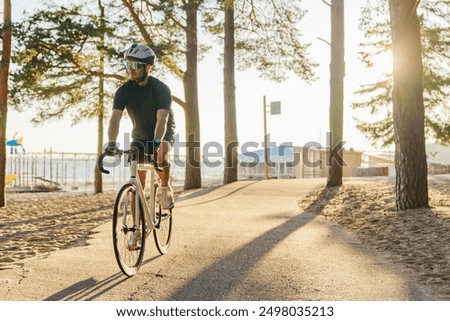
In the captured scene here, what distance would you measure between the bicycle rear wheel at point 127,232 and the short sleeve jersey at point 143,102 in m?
0.59

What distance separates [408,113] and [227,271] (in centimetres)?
538

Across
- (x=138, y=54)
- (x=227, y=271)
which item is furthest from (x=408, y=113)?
(x=138, y=54)

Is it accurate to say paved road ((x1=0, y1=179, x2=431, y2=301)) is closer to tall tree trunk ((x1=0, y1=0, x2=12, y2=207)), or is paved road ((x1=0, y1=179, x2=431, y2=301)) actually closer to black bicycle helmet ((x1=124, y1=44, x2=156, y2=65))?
black bicycle helmet ((x1=124, y1=44, x2=156, y2=65))

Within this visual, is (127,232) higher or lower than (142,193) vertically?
lower

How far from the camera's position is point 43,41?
14.4m

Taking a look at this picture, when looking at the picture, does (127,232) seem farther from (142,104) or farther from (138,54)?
(138,54)

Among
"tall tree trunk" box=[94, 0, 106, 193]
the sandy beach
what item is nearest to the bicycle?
the sandy beach

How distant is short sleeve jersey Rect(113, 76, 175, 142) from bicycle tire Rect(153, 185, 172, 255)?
0.71 metres

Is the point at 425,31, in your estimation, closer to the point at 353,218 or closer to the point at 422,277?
the point at 353,218

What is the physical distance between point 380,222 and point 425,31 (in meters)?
20.3

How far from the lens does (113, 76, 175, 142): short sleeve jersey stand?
4.98m

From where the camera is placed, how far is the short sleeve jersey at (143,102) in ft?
16.4

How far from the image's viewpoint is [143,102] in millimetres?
5031
